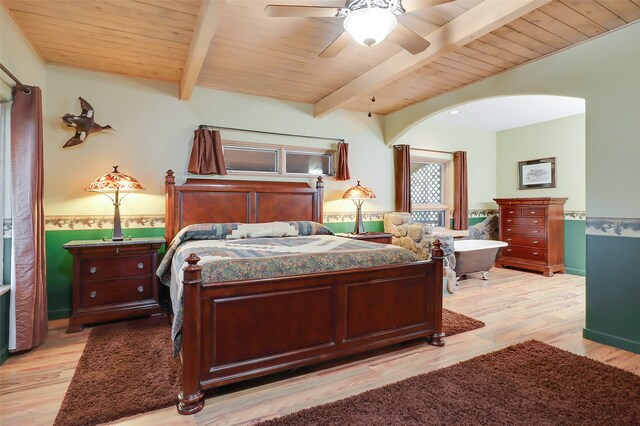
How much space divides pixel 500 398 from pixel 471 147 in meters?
5.30

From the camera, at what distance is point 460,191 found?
5938 millimetres

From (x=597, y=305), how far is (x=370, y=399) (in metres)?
2.30

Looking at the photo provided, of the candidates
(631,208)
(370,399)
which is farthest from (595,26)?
(370,399)

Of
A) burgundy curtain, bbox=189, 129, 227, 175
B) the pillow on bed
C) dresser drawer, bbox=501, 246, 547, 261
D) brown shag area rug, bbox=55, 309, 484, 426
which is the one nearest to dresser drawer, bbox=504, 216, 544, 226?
dresser drawer, bbox=501, 246, 547, 261

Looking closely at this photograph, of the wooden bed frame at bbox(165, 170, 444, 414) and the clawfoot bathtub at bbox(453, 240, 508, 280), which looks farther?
the clawfoot bathtub at bbox(453, 240, 508, 280)

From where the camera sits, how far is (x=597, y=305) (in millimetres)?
2861

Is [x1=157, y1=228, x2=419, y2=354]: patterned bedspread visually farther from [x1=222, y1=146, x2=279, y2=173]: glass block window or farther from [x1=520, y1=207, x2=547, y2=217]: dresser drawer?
[x1=520, y1=207, x2=547, y2=217]: dresser drawer

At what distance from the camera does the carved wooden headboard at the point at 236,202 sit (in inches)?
149

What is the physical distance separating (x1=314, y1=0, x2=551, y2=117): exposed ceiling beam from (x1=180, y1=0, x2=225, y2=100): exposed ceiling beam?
67.1 inches

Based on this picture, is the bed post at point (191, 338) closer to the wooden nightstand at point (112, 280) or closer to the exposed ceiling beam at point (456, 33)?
the wooden nightstand at point (112, 280)

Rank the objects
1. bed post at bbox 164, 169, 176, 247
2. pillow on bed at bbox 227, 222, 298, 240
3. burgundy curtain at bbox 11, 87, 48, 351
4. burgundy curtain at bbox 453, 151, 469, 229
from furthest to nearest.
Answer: burgundy curtain at bbox 453, 151, 469, 229 → bed post at bbox 164, 169, 176, 247 → pillow on bed at bbox 227, 222, 298, 240 → burgundy curtain at bbox 11, 87, 48, 351

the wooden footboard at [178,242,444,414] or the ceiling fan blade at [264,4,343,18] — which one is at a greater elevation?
the ceiling fan blade at [264,4,343,18]

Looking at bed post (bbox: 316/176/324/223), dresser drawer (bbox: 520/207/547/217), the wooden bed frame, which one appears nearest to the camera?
the wooden bed frame

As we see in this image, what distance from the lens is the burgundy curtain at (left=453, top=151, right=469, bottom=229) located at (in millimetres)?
5945
